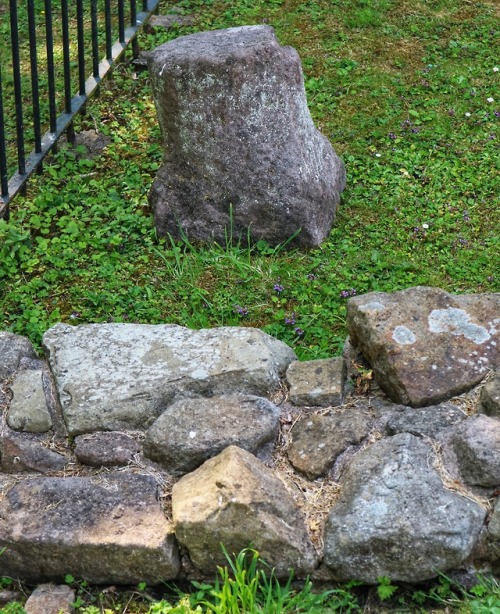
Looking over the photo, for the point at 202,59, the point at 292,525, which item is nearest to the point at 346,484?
the point at 292,525

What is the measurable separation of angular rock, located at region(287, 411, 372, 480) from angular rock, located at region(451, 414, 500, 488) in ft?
1.20

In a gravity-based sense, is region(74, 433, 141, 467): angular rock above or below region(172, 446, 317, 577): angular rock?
below

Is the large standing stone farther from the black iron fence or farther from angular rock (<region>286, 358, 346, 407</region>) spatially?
angular rock (<region>286, 358, 346, 407</region>)

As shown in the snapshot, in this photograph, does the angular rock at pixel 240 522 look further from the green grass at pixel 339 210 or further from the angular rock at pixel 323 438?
the green grass at pixel 339 210

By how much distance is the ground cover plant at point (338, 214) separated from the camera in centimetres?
482

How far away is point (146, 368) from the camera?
3.88m

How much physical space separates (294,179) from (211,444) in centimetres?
195

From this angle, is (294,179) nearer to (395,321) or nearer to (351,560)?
(395,321)

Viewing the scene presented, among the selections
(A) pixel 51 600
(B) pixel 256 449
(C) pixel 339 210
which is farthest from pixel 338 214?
(A) pixel 51 600

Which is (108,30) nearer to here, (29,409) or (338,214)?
(338,214)

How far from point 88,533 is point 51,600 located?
25 cm

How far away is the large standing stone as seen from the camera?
A: 4891mm

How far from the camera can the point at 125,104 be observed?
20.4 ft

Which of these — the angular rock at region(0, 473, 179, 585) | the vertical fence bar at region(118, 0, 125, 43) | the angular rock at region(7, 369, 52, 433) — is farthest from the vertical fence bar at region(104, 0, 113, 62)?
the angular rock at region(0, 473, 179, 585)
